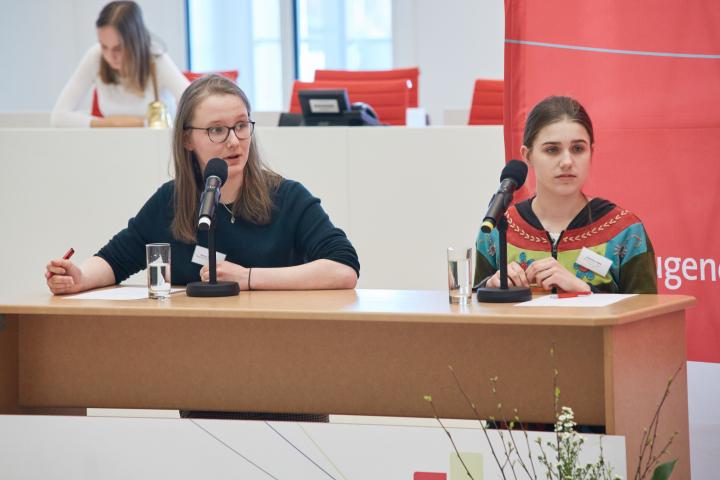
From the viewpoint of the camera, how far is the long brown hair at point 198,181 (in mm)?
2502

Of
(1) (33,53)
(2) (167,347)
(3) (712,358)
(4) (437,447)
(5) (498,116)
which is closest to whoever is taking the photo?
(4) (437,447)

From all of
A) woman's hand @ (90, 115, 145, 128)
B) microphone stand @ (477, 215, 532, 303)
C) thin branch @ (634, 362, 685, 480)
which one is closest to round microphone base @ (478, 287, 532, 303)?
microphone stand @ (477, 215, 532, 303)

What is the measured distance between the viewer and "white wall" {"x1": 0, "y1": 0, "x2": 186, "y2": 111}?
26.4ft

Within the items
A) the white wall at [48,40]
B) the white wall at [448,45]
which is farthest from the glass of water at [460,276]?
the white wall at [48,40]

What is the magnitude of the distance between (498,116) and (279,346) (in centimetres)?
303

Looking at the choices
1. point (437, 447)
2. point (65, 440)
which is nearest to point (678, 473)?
point (437, 447)

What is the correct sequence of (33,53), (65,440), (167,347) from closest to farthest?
(65,440) → (167,347) → (33,53)

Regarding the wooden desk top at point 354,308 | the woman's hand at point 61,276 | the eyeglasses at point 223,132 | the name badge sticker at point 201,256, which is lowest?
the wooden desk top at point 354,308

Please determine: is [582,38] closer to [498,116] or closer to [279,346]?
[279,346]

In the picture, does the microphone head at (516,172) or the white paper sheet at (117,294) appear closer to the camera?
the microphone head at (516,172)

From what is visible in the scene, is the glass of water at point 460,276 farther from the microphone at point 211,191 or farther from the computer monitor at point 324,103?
the computer monitor at point 324,103

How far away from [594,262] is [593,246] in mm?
61

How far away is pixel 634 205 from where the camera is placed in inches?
112

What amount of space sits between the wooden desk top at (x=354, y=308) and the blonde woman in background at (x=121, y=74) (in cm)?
257
